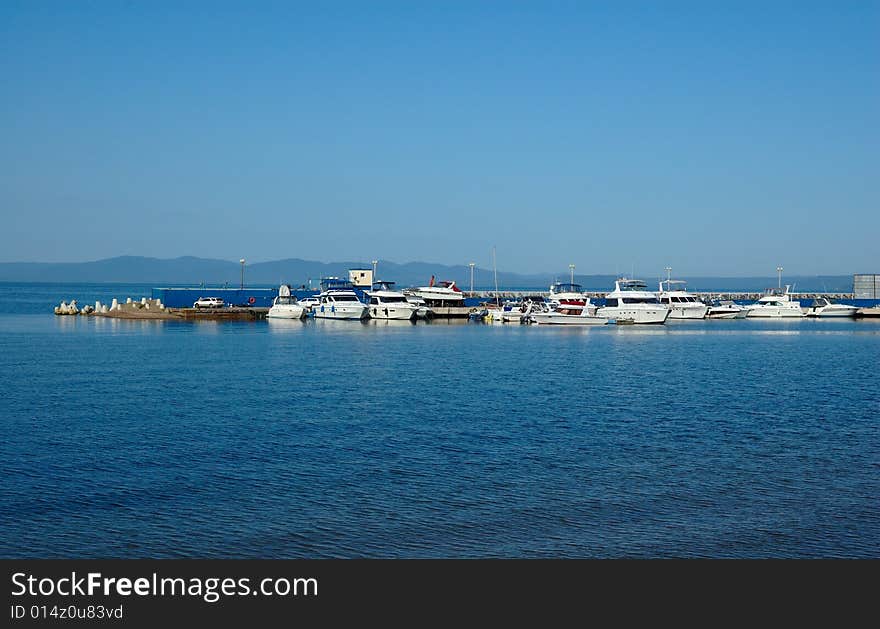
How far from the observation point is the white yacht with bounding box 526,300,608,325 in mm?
92850

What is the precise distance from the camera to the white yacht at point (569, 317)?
92.8 m

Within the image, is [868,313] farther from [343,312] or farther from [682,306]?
[343,312]

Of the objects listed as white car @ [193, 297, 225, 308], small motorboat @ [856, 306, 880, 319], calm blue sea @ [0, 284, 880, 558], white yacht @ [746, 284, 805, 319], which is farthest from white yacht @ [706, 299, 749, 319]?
calm blue sea @ [0, 284, 880, 558]

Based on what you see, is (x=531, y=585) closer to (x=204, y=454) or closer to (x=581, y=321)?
(x=204, y=454)

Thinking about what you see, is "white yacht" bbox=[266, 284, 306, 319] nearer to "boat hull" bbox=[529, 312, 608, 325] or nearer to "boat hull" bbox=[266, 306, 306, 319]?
"boat hull" bbox=[266, 306, 306, 319]

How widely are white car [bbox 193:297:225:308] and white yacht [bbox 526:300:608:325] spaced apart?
117ft

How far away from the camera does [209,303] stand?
10144 centimetres

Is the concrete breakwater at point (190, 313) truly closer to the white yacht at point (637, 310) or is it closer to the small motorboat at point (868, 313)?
the white yacht at point (637, 310)

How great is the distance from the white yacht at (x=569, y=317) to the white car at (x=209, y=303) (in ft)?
117

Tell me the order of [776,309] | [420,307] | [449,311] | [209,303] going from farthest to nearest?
1. [776,309]
2. [449,311]
3. [209,303]
4. [420,307]

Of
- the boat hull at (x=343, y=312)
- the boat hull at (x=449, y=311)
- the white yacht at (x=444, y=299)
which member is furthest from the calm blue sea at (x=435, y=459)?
the white yacht at (x=444, y=299)

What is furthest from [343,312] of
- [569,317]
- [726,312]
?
[726,312]

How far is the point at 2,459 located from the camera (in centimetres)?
2328

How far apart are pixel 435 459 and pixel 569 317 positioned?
234ft
